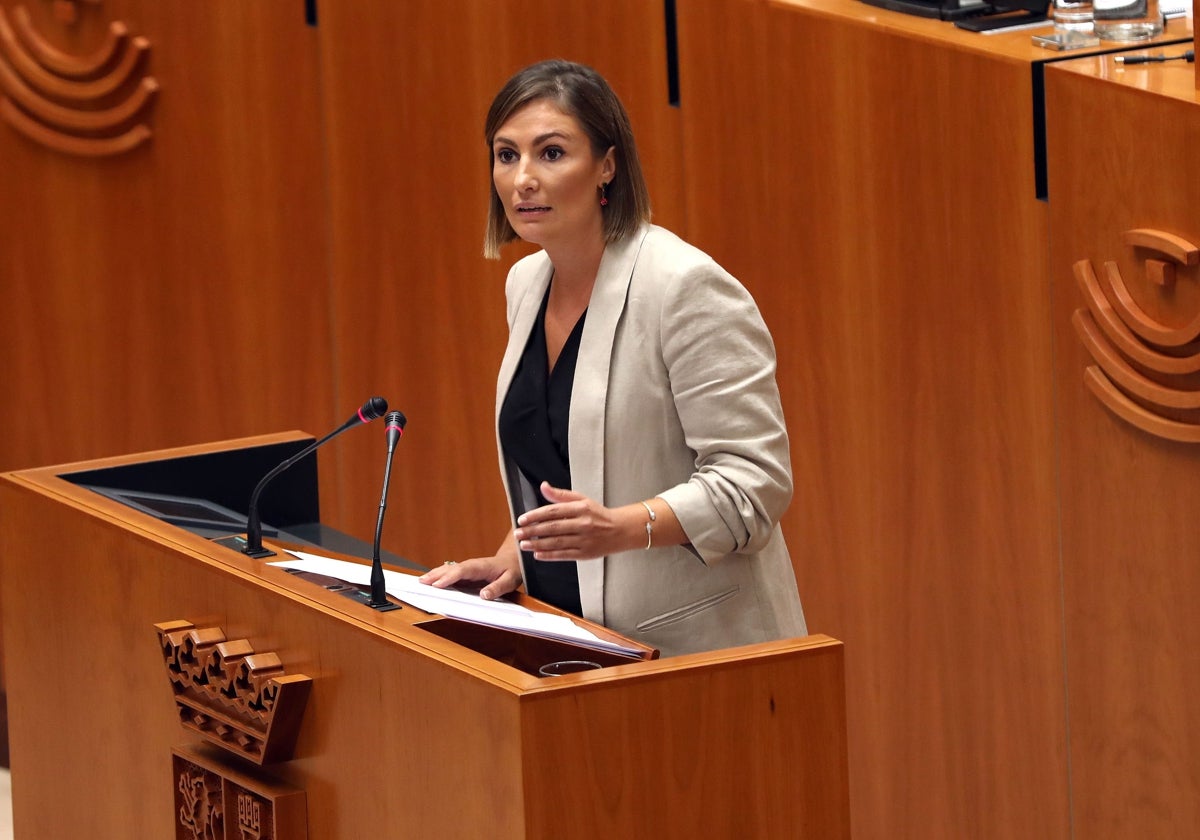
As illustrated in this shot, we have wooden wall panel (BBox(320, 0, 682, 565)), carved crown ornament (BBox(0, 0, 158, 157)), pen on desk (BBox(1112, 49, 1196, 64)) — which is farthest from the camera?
carved crown ornament (BBox(0, 0, 158, 157))

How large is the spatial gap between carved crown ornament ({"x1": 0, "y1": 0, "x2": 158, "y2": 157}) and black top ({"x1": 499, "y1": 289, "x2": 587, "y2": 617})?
247cm

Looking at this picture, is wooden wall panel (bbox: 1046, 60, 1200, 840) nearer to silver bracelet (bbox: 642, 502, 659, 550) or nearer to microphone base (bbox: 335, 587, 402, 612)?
silver bracelet (bbox: 642, 502, 659, 550)

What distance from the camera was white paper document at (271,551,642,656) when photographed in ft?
7.48

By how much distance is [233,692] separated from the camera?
8.17 ft

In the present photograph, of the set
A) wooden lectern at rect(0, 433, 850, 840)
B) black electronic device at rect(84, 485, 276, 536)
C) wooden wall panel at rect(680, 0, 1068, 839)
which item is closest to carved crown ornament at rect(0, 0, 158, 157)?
wooden wall panel at rect(680, 0, 1068, 839)

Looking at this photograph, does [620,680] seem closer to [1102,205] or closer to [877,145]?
[1102,205]

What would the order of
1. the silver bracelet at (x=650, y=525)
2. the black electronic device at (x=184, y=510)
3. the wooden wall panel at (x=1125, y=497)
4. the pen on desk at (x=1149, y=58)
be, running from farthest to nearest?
the pen on desk at (x=1149, y=58) < the wooden wall panel at (x=1125, y=497) < the black electronic device at (x=184, y=510) < the silver bracelet at (x=650, y=525)

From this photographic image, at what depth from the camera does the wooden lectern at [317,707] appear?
6.59 ft

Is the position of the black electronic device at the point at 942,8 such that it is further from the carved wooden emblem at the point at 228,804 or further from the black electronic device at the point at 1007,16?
the carved wooden emblem at the point at 228,804

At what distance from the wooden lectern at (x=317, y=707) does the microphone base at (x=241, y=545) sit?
45mm

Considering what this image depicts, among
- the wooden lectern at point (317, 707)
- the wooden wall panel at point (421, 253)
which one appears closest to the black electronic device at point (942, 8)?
the wooden wall panel at point (421, 253)

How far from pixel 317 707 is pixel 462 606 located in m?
0.23

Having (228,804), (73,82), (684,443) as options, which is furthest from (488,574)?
(73,82)

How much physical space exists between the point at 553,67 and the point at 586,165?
0.15 metres
